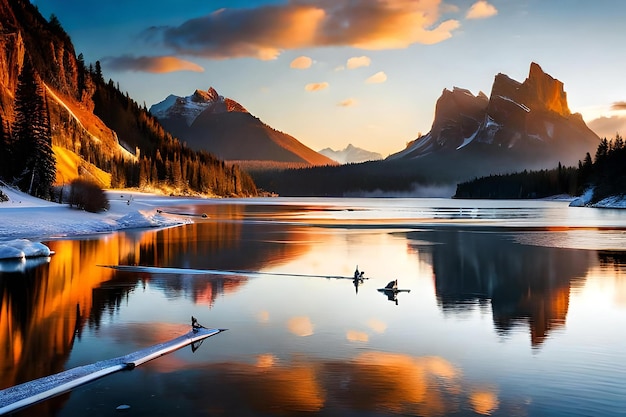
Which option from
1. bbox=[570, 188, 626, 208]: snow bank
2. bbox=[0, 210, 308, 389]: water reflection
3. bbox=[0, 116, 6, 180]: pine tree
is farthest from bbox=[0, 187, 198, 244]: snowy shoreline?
bbox=[570, 188, 626, 208]: snow bank

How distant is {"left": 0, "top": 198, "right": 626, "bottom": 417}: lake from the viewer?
1196 cm

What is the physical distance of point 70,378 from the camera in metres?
12.8

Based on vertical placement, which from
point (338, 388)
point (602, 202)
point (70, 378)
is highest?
point (602, 202)

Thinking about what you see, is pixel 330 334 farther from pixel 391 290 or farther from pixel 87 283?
pixel 87 283

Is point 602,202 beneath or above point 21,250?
above

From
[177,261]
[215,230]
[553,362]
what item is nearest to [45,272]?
[177,261]

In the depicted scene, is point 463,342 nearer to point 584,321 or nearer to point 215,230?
point 584,321

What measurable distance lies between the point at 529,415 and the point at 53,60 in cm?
19155

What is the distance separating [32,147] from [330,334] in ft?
247

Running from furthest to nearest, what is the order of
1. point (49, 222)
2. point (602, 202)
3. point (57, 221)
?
1. point (602, 202)
2. point (57, 221)
3. point (49, 222)

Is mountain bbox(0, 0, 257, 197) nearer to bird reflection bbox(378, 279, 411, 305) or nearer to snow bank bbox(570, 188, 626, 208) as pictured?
bird reflection bbox(378, 279, 411, 305)

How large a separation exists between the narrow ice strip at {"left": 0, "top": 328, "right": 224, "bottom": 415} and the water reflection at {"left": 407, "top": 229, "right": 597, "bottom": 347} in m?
10.0

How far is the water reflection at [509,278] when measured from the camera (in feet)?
66.7

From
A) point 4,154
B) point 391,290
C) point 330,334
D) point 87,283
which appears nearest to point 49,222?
point 87,283
